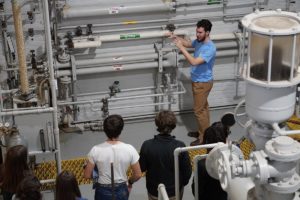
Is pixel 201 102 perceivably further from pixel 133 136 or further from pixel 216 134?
pixel 216 134

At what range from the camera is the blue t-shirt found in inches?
246

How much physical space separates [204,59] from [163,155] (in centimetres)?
227

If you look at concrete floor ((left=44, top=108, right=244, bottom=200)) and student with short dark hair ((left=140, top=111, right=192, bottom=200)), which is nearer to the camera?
student with short dark hair ((left=140, top=111, right=192, bottom=200))

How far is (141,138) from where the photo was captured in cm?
700

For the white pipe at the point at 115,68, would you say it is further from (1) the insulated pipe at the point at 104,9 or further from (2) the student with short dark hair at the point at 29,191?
(2) the student with short dark hair at the point at 29,191

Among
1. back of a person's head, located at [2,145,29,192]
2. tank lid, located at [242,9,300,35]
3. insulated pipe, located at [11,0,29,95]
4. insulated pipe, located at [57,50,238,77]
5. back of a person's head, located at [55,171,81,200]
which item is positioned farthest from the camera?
insulated pipe, located at [57,50,238,77]

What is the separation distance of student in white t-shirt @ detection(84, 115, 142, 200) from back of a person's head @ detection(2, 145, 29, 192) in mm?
558

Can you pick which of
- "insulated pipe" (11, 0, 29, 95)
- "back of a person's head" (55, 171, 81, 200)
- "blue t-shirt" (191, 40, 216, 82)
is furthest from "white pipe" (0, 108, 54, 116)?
"blue t-shirt" (191, 40, 216, 82)

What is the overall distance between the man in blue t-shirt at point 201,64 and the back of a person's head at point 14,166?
8.57ft

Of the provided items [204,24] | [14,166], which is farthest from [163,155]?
[204,24]

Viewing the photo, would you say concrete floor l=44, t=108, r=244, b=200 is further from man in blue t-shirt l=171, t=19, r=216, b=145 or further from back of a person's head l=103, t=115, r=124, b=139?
back of a person's head l=103, t=115, r=124, b=139

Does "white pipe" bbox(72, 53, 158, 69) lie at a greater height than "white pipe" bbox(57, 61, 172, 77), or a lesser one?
greater

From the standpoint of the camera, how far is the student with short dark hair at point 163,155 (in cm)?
427

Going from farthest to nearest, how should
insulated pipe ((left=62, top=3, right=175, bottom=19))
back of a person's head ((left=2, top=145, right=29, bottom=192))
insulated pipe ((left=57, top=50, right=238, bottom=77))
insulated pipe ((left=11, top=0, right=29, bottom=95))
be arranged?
insulated pipe ((left=57, top=50, right=238, bottom=77)) → insulated pipe ((left=62, top=3, right=175, bottom=19)) → insulated pipe ((left=11, top=0, right=29, bottom=95)) → back of a person's head ((left=2, top=145, right=29, bottom=192))
